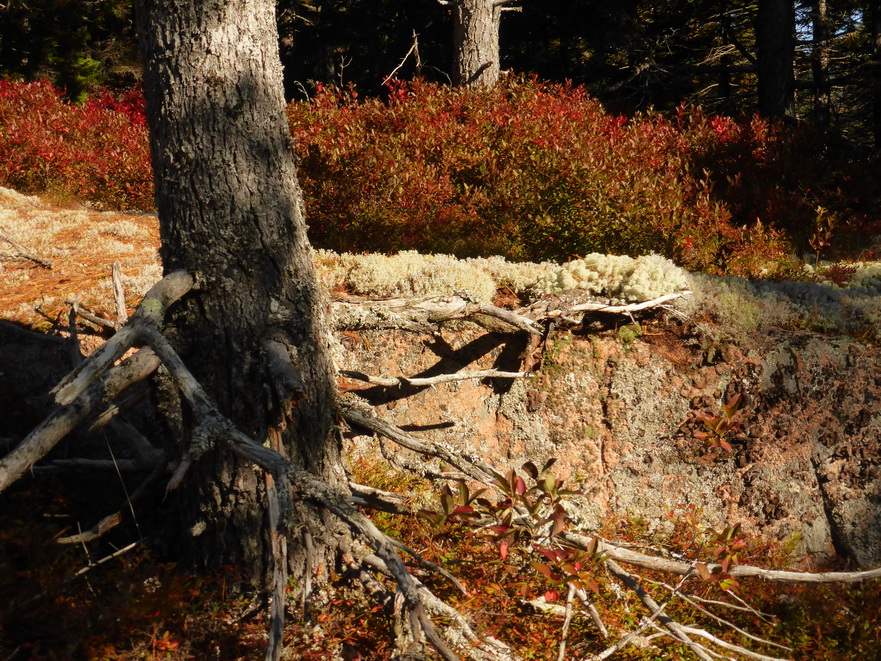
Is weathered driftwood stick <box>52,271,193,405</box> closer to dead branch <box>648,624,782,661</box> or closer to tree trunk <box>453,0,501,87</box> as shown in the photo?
dead branch <box>648,624,782,661</box>

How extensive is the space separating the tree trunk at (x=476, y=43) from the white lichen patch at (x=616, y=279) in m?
5.71

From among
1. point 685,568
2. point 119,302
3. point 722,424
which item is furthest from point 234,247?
point 722,424

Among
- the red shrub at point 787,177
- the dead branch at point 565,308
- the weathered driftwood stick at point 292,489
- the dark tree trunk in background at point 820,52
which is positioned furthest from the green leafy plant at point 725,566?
the dark tree trunk in background at point 820,52

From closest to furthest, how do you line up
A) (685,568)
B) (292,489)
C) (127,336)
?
(292,489) < (127,336) < (685,568)

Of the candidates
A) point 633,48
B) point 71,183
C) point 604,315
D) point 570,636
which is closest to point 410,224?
point 604,315

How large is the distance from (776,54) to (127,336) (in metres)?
13.2

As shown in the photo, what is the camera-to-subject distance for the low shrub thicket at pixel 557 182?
740cm

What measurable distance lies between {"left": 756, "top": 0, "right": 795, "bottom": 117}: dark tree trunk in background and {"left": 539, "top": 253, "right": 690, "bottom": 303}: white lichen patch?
9.17 metres

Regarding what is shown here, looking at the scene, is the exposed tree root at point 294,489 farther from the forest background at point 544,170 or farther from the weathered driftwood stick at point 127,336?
the forest background at point 544,170

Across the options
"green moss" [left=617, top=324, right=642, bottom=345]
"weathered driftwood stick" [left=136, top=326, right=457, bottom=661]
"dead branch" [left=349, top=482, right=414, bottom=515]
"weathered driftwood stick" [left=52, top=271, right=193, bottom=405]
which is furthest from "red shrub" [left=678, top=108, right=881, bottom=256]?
"weathered driftwood stick" [left=136, top=326, right=457, bottom=661]

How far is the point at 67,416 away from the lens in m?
2.72

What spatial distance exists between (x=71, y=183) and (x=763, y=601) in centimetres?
1127

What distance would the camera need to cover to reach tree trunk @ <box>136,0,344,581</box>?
127 inches

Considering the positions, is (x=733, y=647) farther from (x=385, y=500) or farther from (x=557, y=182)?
(x=557, y=182)
